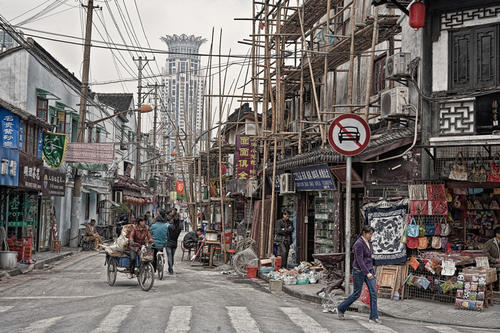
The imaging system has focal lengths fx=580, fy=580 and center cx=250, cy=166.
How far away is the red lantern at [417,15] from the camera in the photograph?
12.8 m

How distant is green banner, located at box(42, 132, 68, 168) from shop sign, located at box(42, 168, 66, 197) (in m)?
0.47

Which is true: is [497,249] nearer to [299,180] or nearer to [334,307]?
[334,307]

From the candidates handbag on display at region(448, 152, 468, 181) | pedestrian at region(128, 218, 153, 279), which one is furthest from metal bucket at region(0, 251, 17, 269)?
handbag on display at region(448, 152, 468, 181)

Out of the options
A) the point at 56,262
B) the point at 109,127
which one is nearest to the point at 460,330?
the point at 56,262

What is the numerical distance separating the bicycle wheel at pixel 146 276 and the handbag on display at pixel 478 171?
24.8 feet

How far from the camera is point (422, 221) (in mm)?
12969

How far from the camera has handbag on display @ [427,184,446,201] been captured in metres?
12.8

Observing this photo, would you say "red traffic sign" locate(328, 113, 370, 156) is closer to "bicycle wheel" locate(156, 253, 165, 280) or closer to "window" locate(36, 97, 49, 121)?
"bicycle wheel" locate(156, 253, 165, 280)

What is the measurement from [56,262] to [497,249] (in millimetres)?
17301

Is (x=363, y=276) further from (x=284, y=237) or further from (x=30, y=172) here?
(x=30, y=172)

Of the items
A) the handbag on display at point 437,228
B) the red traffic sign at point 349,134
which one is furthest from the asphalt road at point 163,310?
the red traffic sign at point 349,134

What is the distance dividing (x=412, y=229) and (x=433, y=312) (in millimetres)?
2212

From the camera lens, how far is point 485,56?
1252 cm

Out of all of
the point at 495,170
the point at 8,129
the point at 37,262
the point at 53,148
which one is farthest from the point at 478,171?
the point at 53,148
